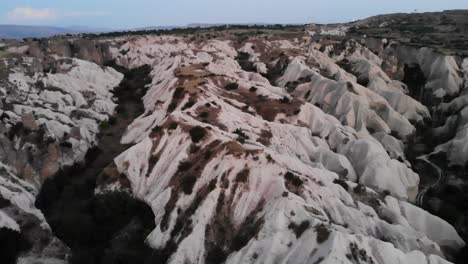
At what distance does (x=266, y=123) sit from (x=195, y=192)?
1594cm

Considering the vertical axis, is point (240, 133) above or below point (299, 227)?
above

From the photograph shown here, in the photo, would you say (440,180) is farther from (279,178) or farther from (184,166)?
(184,166)

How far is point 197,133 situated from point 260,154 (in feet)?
23.2

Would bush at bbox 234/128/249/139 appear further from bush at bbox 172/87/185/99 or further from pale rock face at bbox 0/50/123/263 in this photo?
pale rock face at bbox 0/50/123/263

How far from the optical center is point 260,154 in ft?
109

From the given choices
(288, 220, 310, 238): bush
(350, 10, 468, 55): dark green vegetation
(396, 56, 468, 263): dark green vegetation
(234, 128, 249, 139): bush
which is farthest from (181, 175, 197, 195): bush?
(350, 10, 468, 55): dark green vegetation

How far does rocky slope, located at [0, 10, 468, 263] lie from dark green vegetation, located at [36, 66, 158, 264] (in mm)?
1213

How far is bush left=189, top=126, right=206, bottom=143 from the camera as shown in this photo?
37375 millimetres

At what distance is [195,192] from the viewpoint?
32406mm

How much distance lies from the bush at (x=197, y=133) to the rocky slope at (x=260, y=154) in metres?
0.19

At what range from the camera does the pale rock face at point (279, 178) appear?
1046 inches

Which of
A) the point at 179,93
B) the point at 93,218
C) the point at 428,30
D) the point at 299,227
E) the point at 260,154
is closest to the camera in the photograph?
the point at 299,227

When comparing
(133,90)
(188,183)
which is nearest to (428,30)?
(133,90)

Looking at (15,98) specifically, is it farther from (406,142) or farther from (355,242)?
(406,142)
